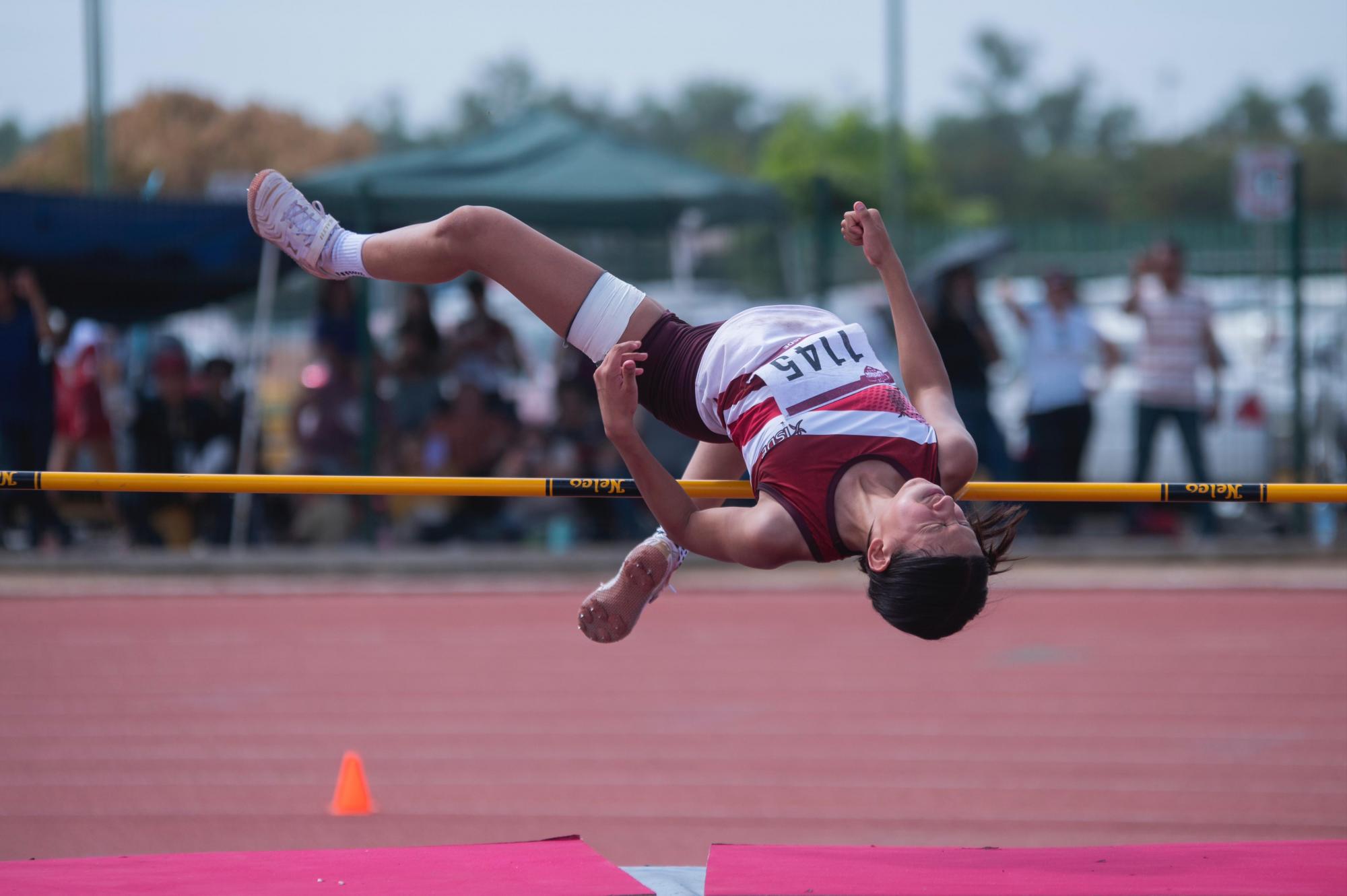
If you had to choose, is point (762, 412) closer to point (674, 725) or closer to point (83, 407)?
point (674, 725)

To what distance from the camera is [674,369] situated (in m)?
3.70

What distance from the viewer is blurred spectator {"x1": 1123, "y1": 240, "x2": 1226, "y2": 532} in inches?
349

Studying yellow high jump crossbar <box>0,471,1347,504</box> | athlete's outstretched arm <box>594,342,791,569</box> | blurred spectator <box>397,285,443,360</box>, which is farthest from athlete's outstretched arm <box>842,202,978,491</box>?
blurred spectator <box>397,285,443,360</box>

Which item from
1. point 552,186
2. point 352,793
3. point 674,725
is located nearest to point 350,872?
point 352,793

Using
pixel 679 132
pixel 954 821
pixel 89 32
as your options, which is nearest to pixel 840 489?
pixel 954 821

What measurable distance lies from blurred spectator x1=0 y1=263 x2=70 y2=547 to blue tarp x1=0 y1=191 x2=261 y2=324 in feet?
0.64

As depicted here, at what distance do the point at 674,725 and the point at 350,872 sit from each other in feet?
7.79

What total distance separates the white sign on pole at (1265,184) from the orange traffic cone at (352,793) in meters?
7.35

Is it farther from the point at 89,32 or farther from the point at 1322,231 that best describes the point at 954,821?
the point at 89,32

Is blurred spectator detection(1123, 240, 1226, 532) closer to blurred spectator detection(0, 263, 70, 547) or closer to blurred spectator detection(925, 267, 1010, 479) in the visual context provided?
blurred spectator detection(925, 267, 1010, 479)

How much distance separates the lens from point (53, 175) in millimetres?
32875

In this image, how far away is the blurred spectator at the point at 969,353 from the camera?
9.01 m

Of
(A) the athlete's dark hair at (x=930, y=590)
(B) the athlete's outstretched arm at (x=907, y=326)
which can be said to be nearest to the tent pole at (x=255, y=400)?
(B) the athlete's outstretched arm at (x=907, y=326)

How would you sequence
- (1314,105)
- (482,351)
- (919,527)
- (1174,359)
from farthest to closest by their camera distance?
1. (1314,105)
2. (482,351)
3. (1174,359)
4. (919,527)
